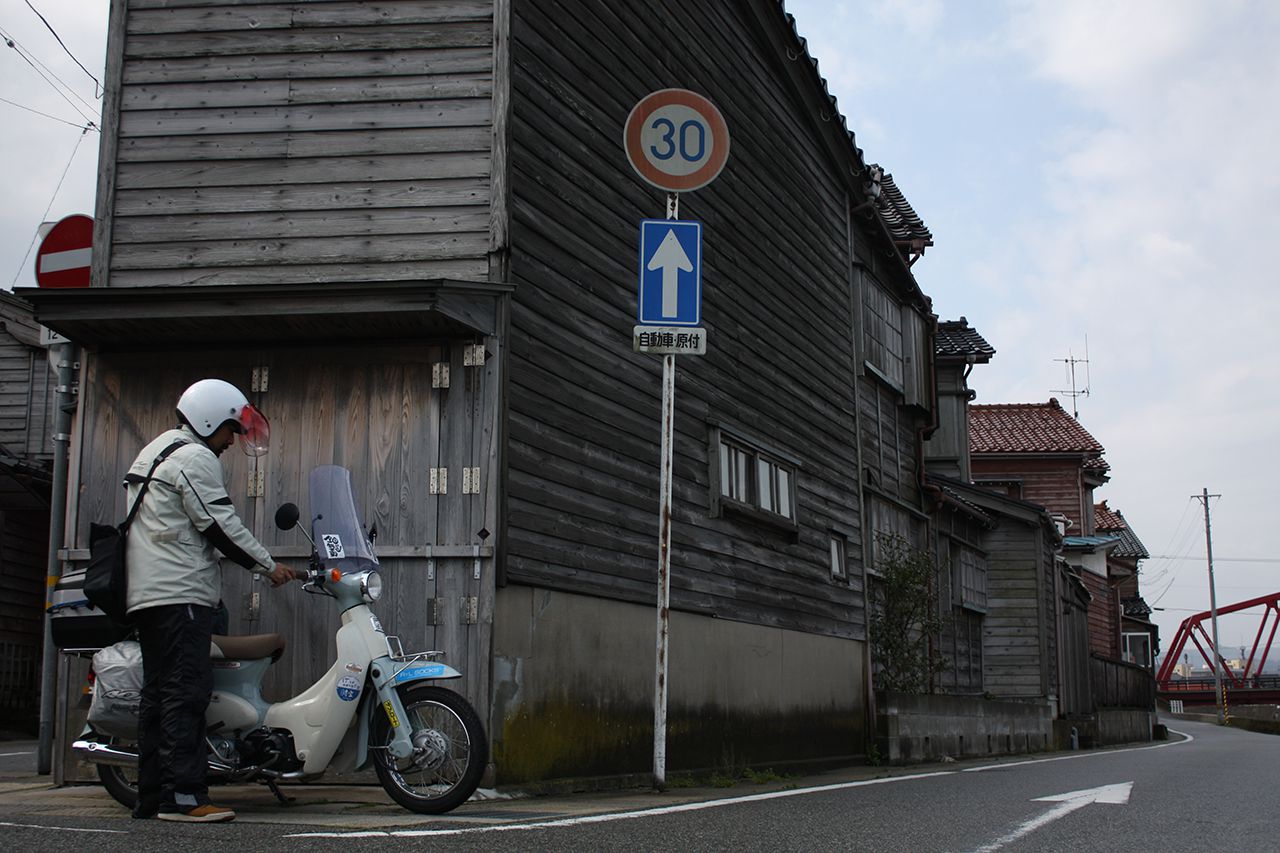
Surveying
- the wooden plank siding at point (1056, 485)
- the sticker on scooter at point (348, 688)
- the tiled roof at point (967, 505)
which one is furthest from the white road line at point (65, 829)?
the wooden plank siding at point (1056, 485)

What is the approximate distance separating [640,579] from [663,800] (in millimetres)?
2688

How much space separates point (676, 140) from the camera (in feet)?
28.5

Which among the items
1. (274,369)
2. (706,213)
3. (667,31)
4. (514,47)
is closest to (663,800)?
(274,369)

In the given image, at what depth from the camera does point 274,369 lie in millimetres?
8422

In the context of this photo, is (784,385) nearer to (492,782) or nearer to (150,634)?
(492,782)

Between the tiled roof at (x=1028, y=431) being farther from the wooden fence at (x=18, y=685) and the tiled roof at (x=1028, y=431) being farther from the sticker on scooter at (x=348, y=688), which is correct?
the sticker on scooter at (x=348, y=688)

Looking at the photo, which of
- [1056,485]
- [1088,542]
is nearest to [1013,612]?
[1088,542]

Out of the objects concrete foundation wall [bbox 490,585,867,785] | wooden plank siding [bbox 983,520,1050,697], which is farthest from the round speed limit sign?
wooden plank siding [bbox 983,520,1050,697]

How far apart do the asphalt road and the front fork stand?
0.32 meters

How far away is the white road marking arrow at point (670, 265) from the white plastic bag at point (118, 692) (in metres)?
3.90

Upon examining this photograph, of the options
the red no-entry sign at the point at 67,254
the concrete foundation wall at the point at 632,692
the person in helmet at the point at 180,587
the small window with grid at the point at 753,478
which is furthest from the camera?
the small window with grid at the point at 753,478

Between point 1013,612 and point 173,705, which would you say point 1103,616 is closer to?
point 1013,612

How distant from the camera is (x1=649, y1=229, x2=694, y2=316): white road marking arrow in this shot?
840cm

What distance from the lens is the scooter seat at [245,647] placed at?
20.8 feet
